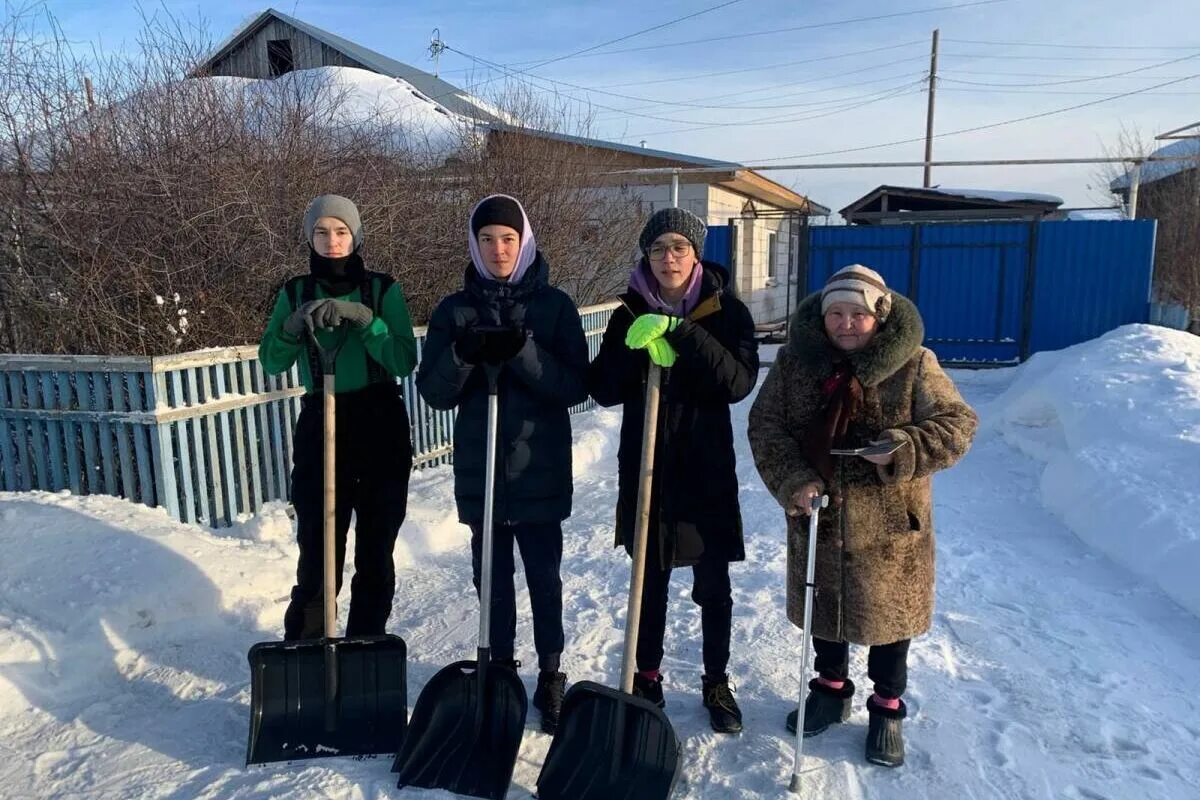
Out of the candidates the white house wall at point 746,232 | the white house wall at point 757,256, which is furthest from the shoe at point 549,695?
the white house wall at point 757,256

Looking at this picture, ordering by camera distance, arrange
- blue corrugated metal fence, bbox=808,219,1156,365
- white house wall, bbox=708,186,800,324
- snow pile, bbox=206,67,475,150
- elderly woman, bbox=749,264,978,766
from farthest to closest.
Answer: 1. white house wall, bbox=708,186,800,324
2. blue corrugated metal fence, bbox=808,219,1156,365
3. snow pile, bbox=206,67,475,150
4. elderly woman, bbox=749,264,978,766

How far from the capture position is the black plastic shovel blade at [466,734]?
96.7 inches

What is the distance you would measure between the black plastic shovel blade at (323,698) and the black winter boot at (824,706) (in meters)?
1.42

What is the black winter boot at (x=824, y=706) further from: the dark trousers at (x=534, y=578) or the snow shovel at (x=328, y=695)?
the snow shovel at (x=328, y=695)

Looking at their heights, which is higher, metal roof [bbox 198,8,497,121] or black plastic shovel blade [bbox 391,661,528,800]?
metal roof [bbox 198,8,497,121]

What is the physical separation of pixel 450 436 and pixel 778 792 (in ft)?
15.7

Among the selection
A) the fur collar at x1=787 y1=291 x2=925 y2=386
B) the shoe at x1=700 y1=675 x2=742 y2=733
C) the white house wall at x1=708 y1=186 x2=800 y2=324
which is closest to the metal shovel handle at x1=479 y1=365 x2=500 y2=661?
the shoe at x1=700 y1=675 x2=742 y2=733

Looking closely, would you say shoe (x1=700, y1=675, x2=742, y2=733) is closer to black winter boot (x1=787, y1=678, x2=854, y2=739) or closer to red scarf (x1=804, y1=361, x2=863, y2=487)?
black winter boot (x1=787, y1=678, x2=854, y2=739)

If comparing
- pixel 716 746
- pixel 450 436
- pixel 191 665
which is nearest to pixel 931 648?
pixel 716 746

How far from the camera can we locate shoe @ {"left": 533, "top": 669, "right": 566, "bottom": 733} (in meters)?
2.87

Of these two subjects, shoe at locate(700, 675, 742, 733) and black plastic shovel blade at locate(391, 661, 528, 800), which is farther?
shoe at locate(700, 675, 742, 733)

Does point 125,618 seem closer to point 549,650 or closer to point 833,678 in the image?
point 549,650

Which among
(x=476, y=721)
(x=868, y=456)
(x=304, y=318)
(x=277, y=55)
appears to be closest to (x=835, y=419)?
(x=868, y=456)

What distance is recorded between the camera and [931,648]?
11.2 ft
